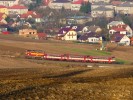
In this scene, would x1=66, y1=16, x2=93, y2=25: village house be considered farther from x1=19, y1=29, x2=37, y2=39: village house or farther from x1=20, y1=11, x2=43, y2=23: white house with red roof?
x1=19, y1=29, x2=37, y2=39: village house

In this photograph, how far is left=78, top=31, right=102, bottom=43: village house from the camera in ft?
198

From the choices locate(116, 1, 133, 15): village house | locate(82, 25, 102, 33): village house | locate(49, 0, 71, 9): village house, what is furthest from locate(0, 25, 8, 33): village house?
locate(49, 0, 71, 9): village house

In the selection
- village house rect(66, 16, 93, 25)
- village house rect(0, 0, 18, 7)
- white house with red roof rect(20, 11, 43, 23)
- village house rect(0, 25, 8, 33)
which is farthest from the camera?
village house rect(0, 0, 18, 7)

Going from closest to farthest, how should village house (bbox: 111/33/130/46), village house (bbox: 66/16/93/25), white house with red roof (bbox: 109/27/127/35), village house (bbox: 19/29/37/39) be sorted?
village house (bbox: 111/33/130/46) → village house (bbox: 19/29/37/39) → white house with red roof (bbox: 109/27/127/35) → village house (bbox: 66/16/93/25)

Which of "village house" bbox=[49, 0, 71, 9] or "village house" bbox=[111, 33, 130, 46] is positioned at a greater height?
"village house" bbox=[49, 0, 71, 9]

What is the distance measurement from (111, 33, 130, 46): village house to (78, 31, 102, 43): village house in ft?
5.11

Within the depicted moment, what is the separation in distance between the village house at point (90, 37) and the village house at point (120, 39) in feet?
5.11

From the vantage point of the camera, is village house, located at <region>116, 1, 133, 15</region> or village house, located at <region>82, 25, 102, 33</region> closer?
village house, located at <region>82, 25, 102, 33</region>

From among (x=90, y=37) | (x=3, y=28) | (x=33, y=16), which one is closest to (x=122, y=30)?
(x=90, y=37)

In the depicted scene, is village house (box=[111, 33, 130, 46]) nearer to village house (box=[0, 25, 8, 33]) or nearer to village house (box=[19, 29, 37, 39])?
village house (box=[19, 29, 37, 39])

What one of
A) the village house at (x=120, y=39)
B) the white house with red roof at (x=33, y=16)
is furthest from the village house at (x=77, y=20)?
the village house at (x=120, y=39)

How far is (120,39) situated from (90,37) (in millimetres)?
3484

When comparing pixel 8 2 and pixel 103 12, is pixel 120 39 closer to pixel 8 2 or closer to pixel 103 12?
pixel 103 12

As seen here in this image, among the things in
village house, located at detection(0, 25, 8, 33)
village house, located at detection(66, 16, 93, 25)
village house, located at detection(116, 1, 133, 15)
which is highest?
village house, located at detection(116, 1, 133, 15)
